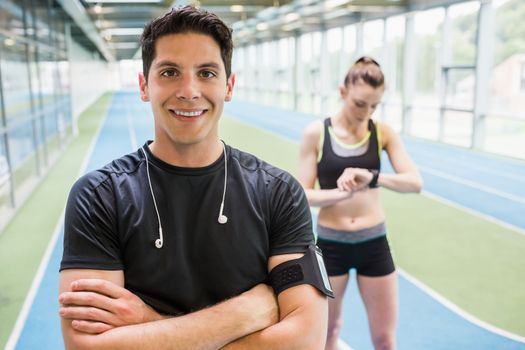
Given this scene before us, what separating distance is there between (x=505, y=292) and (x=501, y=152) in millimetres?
9591

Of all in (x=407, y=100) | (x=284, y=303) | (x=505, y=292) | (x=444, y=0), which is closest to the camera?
(x=284, y=303)

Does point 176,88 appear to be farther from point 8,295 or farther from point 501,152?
point 501,152

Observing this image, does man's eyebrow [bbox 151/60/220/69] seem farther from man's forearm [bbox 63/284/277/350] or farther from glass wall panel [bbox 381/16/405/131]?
glass wall panel [bbox 381/16/405/131]

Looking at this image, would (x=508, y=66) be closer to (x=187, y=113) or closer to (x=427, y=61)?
(x=427, y=61)

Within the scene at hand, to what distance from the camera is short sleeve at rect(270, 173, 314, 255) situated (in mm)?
1758

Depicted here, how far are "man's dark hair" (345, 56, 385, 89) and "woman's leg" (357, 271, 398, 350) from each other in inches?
42.0

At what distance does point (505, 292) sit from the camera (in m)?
5.18

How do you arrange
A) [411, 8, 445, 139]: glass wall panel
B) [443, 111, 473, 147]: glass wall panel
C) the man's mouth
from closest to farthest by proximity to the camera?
the man's mouth
[443, 111, 473, 147]: glass wall panel
[411, 8, 445, 139]: glass wall panel

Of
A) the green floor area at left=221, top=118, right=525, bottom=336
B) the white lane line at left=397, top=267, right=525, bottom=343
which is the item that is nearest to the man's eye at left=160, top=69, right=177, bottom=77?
the white lane line at left=397, top=267, right=525, bottom=343

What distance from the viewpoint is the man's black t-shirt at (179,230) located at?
162 centimetres

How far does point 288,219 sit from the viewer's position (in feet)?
5.81

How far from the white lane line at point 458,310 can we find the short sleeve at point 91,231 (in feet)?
12.2

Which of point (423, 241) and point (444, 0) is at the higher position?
point (444, 0)

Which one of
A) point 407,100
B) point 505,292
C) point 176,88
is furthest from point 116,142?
point 176,88
